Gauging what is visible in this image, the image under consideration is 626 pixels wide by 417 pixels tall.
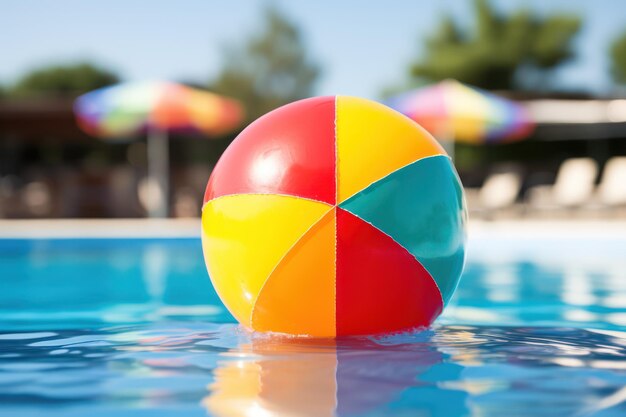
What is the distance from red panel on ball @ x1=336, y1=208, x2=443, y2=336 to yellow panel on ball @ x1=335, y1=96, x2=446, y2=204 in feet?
0.59

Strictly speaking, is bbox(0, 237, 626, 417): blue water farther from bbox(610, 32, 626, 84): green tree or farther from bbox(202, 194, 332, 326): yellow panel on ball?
bbox(610, 32, 626, 84): green tree

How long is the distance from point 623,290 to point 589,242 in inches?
171

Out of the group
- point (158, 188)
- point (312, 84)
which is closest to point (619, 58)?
point (312, 84)

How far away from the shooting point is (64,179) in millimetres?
16844

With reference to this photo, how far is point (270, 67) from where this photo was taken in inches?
1801

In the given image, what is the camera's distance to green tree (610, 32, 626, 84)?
2092 inches

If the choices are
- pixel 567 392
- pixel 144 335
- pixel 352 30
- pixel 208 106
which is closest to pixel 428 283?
pixel 567 392

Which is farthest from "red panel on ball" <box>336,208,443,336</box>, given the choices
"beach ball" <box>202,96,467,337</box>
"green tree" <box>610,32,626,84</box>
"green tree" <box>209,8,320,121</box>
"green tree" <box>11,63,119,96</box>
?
"green tree" <box>11,63,119,96</box>

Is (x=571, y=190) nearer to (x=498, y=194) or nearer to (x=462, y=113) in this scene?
(x=498, y=194)

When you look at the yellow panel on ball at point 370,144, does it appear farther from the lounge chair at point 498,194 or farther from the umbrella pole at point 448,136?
the lounge chair at point 498,194

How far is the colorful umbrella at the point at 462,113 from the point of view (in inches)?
626

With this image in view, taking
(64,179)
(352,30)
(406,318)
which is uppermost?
(352,30)

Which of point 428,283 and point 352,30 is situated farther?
point 352,30

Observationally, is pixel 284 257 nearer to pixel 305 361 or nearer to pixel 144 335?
pixel 305 361
